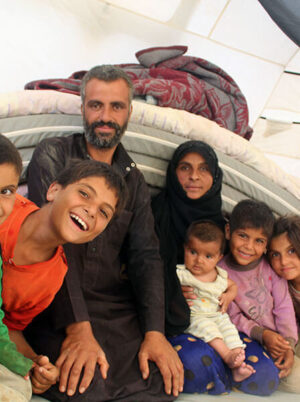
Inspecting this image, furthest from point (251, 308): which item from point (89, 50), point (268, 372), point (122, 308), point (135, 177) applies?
point (89, 50)

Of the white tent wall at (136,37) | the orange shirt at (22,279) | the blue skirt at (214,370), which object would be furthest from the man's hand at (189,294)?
the white tent wall at (136,37)

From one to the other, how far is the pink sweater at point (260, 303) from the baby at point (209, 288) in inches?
3.3

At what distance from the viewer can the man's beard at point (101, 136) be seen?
1.67m

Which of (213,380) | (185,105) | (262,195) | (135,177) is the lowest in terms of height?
(213,380)

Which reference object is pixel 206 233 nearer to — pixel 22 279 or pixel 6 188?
pixel 22 279

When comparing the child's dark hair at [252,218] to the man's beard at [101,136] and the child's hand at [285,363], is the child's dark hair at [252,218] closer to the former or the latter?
the child's hand at [285,363]

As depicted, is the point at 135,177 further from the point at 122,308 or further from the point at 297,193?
the point at 297,193

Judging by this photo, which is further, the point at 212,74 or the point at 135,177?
the point at 212,74

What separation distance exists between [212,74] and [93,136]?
46.8 inches

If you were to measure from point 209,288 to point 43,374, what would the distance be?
2.56 ft

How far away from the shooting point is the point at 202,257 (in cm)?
171

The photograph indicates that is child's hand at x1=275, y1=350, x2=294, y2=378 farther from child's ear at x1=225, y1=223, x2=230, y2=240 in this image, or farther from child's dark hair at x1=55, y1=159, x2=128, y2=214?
child's dark hair at x1=55, y1=159, x2=128, y2=214

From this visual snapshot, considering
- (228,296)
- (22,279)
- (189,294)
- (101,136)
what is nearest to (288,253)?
(228,296)

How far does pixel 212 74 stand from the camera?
2574 millimetres
